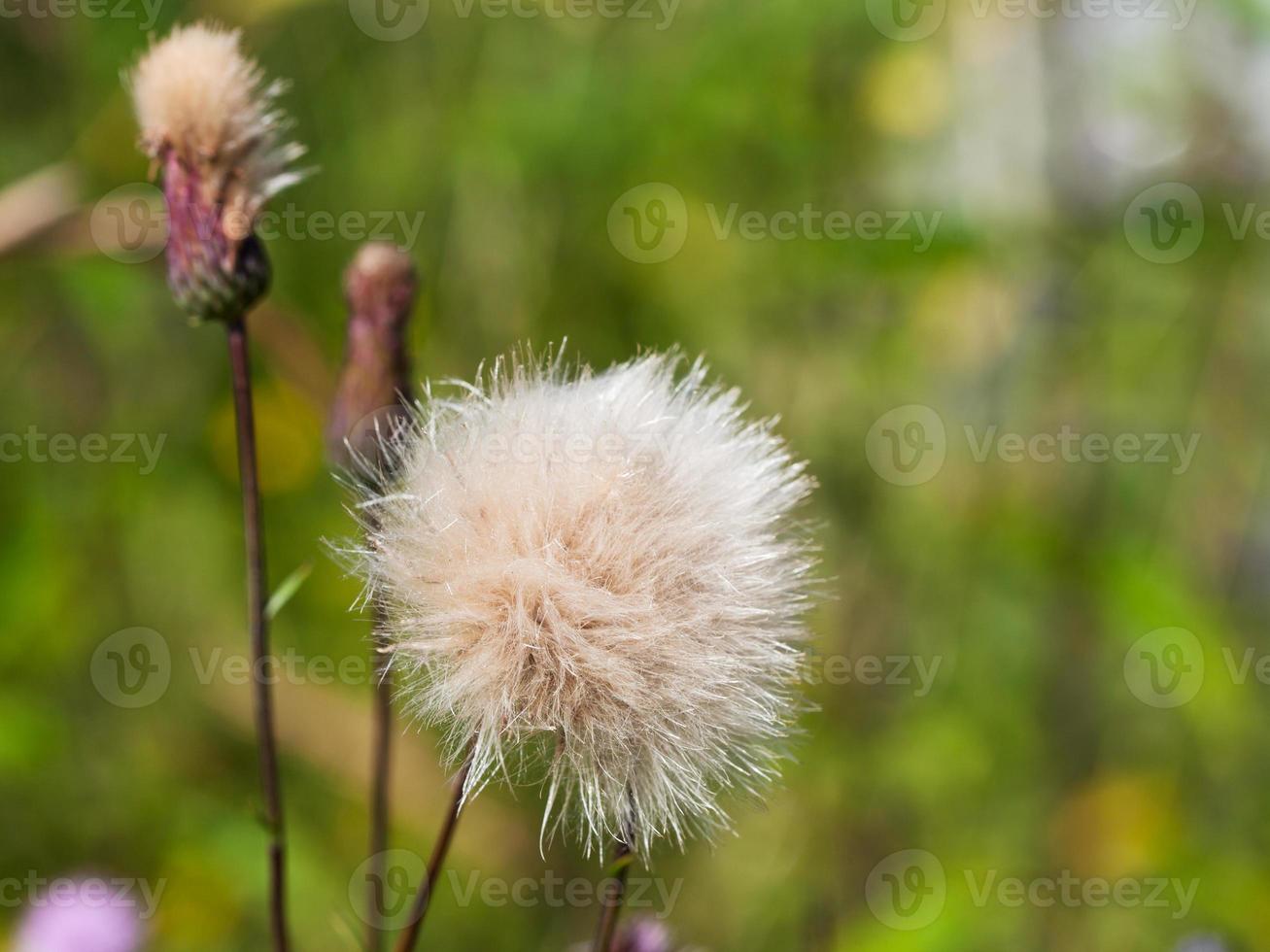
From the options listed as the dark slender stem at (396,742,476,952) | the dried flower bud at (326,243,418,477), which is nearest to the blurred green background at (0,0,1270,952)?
the dried flower bud at (326,243,418,477)
